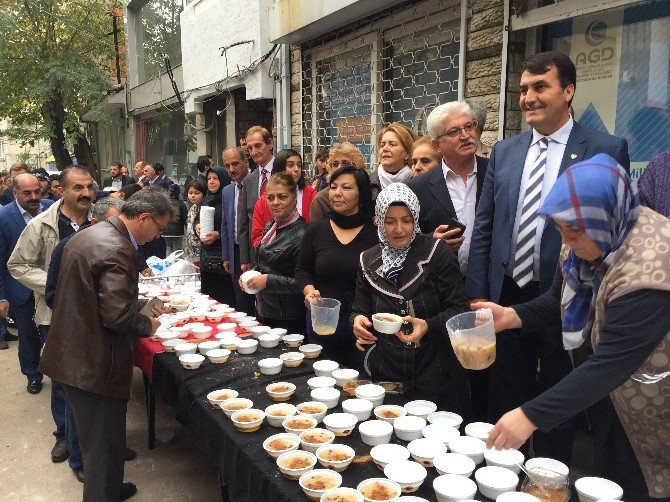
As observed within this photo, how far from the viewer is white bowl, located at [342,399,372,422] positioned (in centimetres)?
214

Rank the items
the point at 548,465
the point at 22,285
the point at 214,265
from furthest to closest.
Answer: the point at 214,265 < the point at 22,285 < the point at 548,465

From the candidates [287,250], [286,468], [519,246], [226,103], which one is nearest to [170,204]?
[287,250]

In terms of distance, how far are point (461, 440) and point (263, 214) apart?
9.30ft

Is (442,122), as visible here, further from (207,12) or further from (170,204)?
(207,12)

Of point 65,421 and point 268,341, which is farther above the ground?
point 268,341

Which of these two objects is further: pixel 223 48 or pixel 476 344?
pixel 223 48

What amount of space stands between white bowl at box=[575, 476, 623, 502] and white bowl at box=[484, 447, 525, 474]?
196 mm

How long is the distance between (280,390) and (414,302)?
2.62 feet

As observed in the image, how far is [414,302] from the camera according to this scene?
2.61 m

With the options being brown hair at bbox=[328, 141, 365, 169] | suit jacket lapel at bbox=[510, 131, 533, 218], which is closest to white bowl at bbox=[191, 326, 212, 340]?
brown hair at bbox=[328, 141, 365, 169]

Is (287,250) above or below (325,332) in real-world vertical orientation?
above

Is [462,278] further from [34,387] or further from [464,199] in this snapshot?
[34,387]

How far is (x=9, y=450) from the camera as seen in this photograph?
3904 mm

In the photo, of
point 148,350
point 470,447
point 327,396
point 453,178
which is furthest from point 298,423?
point 453,178
